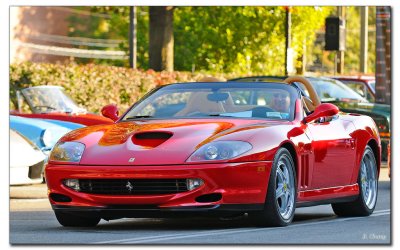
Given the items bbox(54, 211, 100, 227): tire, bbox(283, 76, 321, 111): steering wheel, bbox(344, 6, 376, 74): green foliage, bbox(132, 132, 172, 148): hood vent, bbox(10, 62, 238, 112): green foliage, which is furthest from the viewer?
bbox(344, 6, 376, 74): green foliage

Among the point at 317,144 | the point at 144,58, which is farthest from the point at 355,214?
the point at 144,58

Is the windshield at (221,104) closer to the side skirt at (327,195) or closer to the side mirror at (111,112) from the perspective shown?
the side mirror at (111,112)

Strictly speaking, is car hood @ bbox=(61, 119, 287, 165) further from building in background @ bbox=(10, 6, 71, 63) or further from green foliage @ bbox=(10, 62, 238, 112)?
building in background @ bbox=(10, 6, 71, 63)

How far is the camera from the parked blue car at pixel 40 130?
687 inches

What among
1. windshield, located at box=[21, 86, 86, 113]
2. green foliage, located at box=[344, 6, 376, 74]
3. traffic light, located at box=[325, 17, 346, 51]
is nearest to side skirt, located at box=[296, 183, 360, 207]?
windshield, located at box=[21, 86, 86, 113]

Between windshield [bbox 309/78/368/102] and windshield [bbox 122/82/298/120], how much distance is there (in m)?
10.7

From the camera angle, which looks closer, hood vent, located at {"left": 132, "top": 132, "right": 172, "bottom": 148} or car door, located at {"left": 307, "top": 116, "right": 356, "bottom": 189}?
hood vent, located at {"left": 132, "top": 132, "right": 172, "bottom": 148}

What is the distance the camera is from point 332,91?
22812mm

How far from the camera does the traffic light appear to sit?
32.7 metres

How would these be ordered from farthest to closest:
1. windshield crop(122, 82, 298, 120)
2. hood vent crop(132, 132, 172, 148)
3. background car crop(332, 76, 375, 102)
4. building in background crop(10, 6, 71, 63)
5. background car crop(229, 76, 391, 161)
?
1. building in background crop(10, 6, 71, 63)
2. background car crop(332, 76, 375, 102)
3. background car crop(229, 76, 391, 161)
4. windshield crop(122, 82, 298, 120)
5. hood vent crop(132, 132, 172, 148)

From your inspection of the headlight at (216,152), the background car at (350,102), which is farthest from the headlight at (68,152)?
the background car at (350,102)

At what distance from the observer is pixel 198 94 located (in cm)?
1128

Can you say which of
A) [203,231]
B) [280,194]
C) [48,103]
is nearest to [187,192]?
[203,231]
